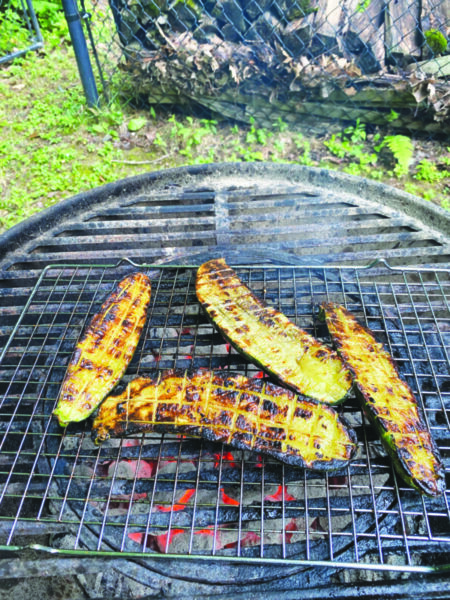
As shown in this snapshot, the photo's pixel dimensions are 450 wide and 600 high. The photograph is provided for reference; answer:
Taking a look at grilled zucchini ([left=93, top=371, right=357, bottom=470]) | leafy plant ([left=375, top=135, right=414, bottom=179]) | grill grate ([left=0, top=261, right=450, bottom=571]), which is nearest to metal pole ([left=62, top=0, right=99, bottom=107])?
grill grate ([left=0, top=261, right=450, bottom=571])

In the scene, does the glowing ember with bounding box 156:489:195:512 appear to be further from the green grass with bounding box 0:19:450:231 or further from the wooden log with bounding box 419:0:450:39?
the wooden log with bounding box 419:0:450:39

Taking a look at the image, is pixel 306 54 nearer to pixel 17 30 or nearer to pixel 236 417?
pixel 236 417

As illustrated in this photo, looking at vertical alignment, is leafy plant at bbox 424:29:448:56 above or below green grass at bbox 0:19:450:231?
above

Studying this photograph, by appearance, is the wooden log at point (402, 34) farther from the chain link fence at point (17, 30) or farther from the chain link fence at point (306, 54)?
the chain link fence at point (17, 30)

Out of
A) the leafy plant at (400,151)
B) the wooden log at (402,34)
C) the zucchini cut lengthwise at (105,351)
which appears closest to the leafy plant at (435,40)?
the wooden log at (402,34)

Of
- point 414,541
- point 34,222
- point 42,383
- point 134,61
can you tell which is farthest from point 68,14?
point 414,541

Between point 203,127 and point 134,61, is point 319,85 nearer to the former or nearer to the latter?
point 203,127
